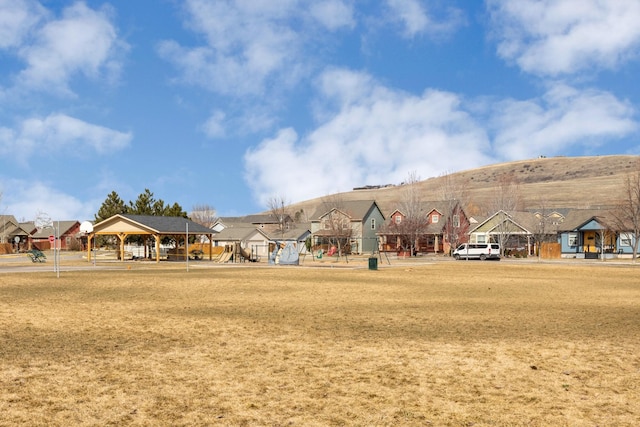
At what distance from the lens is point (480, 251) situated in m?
60.1

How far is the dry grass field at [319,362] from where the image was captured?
23.4 feet

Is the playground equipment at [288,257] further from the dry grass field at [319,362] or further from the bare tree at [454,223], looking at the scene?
the bare tree at [454,223]

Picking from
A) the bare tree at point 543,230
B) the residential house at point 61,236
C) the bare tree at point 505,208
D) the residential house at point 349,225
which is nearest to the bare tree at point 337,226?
the residential house at point 349,225

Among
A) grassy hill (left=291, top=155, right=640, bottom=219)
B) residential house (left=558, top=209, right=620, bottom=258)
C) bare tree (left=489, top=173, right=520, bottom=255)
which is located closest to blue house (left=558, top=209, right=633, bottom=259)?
residential house (left=558, top=209, right=620, bottom=258)

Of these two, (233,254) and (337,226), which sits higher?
(337,226)

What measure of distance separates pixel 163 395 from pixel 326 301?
39.1ft

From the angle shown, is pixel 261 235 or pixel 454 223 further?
pixel 261 235

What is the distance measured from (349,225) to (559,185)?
103493 mm

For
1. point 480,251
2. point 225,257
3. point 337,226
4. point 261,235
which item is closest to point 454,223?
point 337,226

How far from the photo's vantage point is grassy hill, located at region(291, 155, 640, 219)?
140625 millimetres

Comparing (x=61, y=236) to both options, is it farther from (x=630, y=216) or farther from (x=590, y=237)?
(x=630, y=216)

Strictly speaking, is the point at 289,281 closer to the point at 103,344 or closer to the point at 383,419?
the point at 103,344

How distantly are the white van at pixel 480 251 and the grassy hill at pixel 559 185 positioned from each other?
220 ft

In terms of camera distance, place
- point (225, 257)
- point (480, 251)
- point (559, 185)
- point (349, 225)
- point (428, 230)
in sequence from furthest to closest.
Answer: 1. point (559, 185)
2. point (349, 225)
3. point (428, 230)
4. point (480, 251)
5. point (225, 257)
